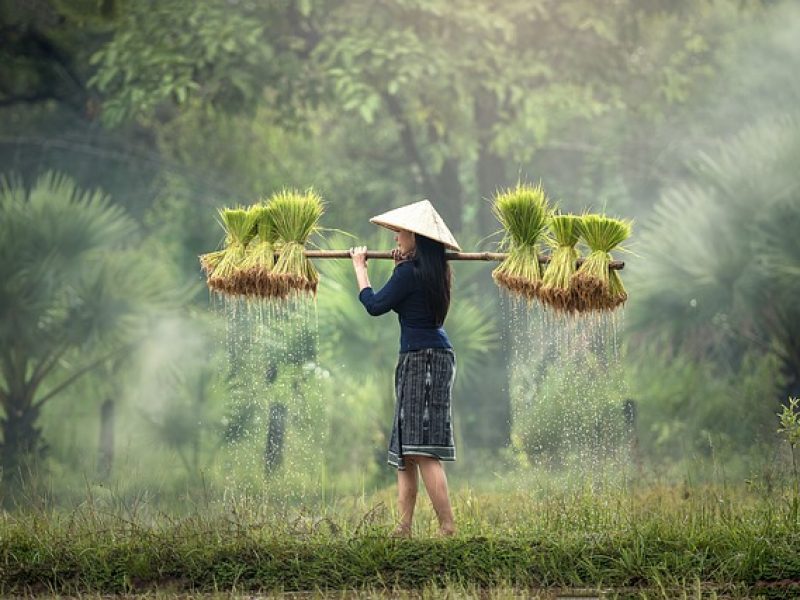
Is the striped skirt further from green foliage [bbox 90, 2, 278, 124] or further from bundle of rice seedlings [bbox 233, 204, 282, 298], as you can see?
green foliage [bbox 90, 2, 278, 124]

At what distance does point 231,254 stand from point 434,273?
1178mm

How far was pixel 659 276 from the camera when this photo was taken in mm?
15031

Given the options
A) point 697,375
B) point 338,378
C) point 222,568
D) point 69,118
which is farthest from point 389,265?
point 69,118

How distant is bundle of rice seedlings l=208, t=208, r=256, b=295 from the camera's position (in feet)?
25.7

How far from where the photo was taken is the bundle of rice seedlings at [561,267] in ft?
25.2

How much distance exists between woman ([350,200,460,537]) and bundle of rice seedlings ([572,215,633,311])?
0.76 meters

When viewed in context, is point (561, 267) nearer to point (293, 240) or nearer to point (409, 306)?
point (409, 306)

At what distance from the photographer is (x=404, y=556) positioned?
6.94m

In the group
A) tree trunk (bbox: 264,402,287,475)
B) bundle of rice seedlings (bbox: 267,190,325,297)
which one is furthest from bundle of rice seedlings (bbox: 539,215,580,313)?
tree trunk (bbox: 264,402,287,475)

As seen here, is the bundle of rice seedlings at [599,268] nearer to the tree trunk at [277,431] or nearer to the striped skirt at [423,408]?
the striped skirt at [423,408]

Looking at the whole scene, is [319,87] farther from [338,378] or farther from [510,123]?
[338,378]

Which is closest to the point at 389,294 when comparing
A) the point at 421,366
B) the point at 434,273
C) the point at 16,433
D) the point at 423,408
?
the point at 434,273

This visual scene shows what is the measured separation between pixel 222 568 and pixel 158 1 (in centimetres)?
1206

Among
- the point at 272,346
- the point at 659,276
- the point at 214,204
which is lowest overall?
the point at 272,346
